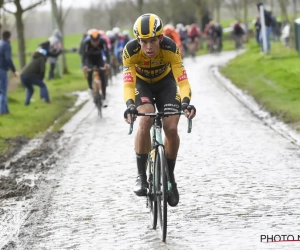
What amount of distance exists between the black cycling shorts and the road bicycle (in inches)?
10.5

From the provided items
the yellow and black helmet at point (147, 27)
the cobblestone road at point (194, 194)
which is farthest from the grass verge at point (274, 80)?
the yellow and black helmet at point (147, 27)

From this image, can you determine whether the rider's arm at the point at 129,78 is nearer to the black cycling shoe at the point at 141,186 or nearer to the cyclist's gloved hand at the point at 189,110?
the cyclist's gloved hand at the point at 189,110

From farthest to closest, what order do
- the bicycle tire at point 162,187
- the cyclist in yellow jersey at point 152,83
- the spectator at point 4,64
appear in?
1. the spectator at point 4,64
2. the cyclist in yellow jersey at point 152,83
3. the bicycle tire at point 162,187

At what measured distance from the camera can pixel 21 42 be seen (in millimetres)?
27719

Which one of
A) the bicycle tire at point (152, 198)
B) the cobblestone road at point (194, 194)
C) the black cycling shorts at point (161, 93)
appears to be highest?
the black cycling shorts at point (161, 93)

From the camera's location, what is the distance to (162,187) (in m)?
6.87

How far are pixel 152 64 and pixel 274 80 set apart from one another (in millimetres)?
14762

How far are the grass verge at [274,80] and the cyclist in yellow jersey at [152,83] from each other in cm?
647

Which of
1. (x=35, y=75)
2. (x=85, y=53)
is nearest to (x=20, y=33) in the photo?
(x=35, y=75)

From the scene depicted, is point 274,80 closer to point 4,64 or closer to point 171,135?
point 4,64

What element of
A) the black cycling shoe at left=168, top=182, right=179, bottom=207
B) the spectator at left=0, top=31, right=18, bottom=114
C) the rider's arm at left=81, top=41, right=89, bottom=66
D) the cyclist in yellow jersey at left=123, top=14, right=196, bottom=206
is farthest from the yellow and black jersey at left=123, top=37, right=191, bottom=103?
the spectator at left=0, top=31, right=18, bottom=114

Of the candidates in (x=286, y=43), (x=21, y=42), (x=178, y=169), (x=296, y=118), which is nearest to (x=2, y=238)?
(x=178, y=169)

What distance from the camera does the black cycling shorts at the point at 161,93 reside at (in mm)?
7578

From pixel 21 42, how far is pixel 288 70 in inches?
372
